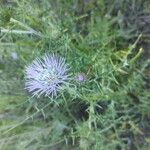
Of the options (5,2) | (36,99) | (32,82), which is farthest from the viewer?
(5,2)

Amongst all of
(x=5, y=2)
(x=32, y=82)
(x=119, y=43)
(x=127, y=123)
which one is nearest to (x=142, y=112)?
(x=127, y=123)

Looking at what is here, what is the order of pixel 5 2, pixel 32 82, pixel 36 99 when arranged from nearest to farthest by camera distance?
1. pixel 32 82
2. pixel 36 99
3. pixel 5 2

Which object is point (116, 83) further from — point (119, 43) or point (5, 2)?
point (5, 2)

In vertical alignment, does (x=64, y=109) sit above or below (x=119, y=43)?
below
